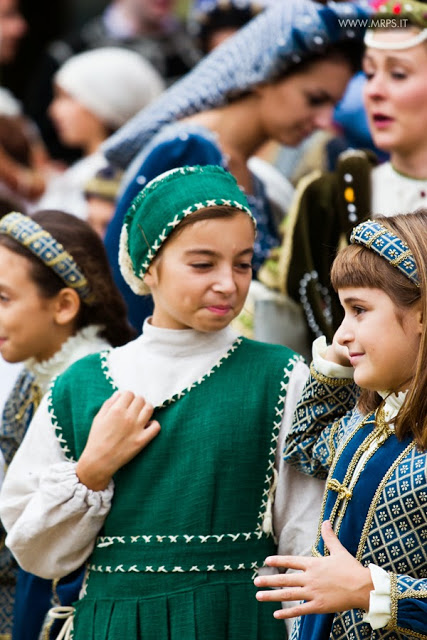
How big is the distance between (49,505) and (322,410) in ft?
2.48

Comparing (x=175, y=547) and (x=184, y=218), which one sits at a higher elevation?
(x=184, y=218)

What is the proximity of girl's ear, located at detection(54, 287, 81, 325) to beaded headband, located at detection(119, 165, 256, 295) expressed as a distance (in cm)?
53

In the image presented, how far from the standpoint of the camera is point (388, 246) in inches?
109

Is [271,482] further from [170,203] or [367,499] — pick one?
[170,203]

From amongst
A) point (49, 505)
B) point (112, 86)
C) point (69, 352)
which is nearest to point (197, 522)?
point (49, 505)

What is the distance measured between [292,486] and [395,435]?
1.75 ft

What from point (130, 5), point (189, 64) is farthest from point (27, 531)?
point (130, 5)

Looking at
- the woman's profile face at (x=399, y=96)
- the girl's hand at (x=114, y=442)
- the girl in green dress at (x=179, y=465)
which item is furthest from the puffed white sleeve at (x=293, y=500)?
the woman's profile face at (x=399, y=96)

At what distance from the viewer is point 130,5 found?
9312 mm

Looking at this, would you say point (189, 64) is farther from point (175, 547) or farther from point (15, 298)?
point (175, 547)

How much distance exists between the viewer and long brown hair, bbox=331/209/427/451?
8.80ft

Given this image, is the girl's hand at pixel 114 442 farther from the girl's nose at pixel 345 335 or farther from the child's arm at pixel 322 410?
the girl's nose at pixel 345 335

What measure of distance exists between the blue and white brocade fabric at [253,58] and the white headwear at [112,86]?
7.12 ft

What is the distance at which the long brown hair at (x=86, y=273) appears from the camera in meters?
3.86
